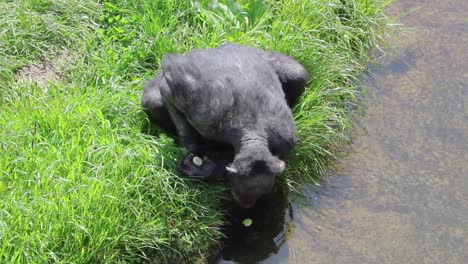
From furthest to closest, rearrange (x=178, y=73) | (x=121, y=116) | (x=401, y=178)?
1. (x=401, y=178)
2. (x=121, y=116)
3. (x=178, y=73)

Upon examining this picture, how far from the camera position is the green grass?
18.8 ft

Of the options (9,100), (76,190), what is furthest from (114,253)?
(9,100)

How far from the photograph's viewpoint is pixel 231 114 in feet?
20.3

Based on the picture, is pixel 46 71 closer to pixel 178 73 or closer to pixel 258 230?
pixel 178 73

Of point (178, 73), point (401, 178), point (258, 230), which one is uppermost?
point (178, 73)

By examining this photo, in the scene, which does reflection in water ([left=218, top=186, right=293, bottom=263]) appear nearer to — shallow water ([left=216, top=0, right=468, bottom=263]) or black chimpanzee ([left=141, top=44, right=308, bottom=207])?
shallow water ([left=216, top=0, right=468, bottom=263])

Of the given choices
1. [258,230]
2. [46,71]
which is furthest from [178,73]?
[46,71]

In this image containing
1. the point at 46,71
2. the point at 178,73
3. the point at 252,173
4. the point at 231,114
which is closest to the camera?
the point at 252,173

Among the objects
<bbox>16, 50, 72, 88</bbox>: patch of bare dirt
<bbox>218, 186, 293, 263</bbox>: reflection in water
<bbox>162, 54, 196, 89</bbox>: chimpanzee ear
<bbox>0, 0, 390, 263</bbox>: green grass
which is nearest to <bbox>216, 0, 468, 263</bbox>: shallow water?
<bbox>218, 186, 293, 263</bbox>: reflection in water

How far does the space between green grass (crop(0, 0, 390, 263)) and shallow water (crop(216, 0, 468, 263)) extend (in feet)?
0.94

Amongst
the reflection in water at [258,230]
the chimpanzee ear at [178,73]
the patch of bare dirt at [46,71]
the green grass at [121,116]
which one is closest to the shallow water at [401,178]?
the reflection in water at [258,230]

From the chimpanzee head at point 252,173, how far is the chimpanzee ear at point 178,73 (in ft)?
2.24

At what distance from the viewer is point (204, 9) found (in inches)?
301

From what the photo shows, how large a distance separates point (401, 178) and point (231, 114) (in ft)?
5.57
